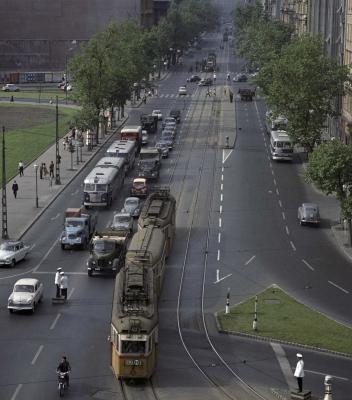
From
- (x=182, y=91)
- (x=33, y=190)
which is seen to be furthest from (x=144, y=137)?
(x=182, y=91)

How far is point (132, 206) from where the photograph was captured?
82.6m

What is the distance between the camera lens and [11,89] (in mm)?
185250

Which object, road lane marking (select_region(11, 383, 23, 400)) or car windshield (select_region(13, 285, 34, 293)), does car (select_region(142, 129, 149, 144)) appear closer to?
car windshield (select_region(13, 285, 34, 293))

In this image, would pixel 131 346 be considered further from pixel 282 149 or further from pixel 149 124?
pixel 149 124

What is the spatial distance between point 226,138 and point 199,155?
1037cm

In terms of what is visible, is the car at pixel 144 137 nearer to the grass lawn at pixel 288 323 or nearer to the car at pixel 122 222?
the car at pixel 122 222

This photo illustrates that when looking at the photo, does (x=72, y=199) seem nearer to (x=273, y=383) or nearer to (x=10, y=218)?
(x=10, y=218)

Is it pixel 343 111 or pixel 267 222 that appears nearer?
pixel 267 222

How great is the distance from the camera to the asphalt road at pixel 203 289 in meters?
48.6

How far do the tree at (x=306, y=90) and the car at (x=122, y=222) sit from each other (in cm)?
3016

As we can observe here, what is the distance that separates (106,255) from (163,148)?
48.3 meters

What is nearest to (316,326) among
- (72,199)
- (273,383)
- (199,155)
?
(273,383)

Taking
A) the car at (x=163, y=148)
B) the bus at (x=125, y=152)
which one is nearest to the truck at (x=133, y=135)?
the car at (x=163, y=148)

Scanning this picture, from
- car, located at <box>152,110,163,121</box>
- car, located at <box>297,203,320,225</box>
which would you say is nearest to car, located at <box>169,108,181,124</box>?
car, located at <box>152,110,163,121</box>
